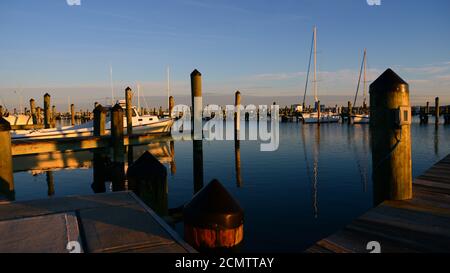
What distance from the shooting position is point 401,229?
3846mm

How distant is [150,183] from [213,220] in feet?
7.36

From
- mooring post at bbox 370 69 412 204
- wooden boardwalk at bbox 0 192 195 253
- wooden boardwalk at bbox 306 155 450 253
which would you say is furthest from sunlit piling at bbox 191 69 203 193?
wooden boardwalk at bbox 306 155 450 253

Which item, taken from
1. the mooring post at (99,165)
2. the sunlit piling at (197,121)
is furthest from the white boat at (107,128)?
the sunlit piling at (197,121)

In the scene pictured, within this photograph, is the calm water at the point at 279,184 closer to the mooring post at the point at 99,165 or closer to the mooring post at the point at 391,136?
the mooring post at the point at 99,165

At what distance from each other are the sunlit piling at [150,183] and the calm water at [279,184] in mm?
1937

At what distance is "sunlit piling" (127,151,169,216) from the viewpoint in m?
5.00

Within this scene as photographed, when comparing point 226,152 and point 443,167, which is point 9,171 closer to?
point 443,167

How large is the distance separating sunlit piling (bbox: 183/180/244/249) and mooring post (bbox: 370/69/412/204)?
116 inches

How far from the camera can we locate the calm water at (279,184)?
6.72m

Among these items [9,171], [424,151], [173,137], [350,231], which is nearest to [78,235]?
[350,231]

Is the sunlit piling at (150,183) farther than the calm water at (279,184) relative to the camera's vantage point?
No

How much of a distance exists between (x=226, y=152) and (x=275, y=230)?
13.7 m

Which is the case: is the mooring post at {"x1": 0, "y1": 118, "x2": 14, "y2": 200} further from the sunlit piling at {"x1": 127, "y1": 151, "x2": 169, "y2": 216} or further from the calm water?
the calm water
